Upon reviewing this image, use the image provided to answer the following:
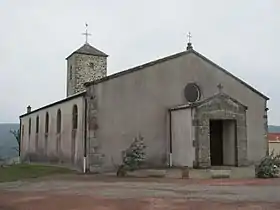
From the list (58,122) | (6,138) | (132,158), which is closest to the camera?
(132,158)

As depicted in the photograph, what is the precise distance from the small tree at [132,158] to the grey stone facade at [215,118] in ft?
9.35

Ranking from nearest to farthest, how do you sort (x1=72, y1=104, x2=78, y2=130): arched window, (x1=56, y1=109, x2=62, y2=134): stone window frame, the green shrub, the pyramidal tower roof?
the green shrub, (x1=72, y1=104, x2=78, y2=130): arched window, (x1=56, y1=109, x2=62, y2=134): stone window frame, the pyramidal tower roof

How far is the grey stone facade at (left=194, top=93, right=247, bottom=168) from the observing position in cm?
2023

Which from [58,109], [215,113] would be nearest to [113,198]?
[215,113]

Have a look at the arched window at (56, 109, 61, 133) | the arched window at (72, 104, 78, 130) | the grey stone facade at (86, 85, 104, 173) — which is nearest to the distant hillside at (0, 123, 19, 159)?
the arched window at (56, 109, 61, 133)

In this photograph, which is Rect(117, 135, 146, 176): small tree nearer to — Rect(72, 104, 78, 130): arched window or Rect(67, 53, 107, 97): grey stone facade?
Rect(72, 104, 78, 130): arched window

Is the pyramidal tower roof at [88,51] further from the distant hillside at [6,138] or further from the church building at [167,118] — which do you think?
the distant hillside at [6,138]

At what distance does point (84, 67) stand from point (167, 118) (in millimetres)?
13587

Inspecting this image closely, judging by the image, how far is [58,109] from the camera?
25.9m

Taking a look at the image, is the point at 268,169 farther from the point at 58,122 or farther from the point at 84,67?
the point at 84,67

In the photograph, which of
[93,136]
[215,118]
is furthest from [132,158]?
[215,118]

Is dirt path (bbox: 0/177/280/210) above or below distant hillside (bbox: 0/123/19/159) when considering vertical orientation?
below

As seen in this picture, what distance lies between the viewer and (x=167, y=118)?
73.7 ft

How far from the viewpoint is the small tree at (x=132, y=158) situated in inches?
755
